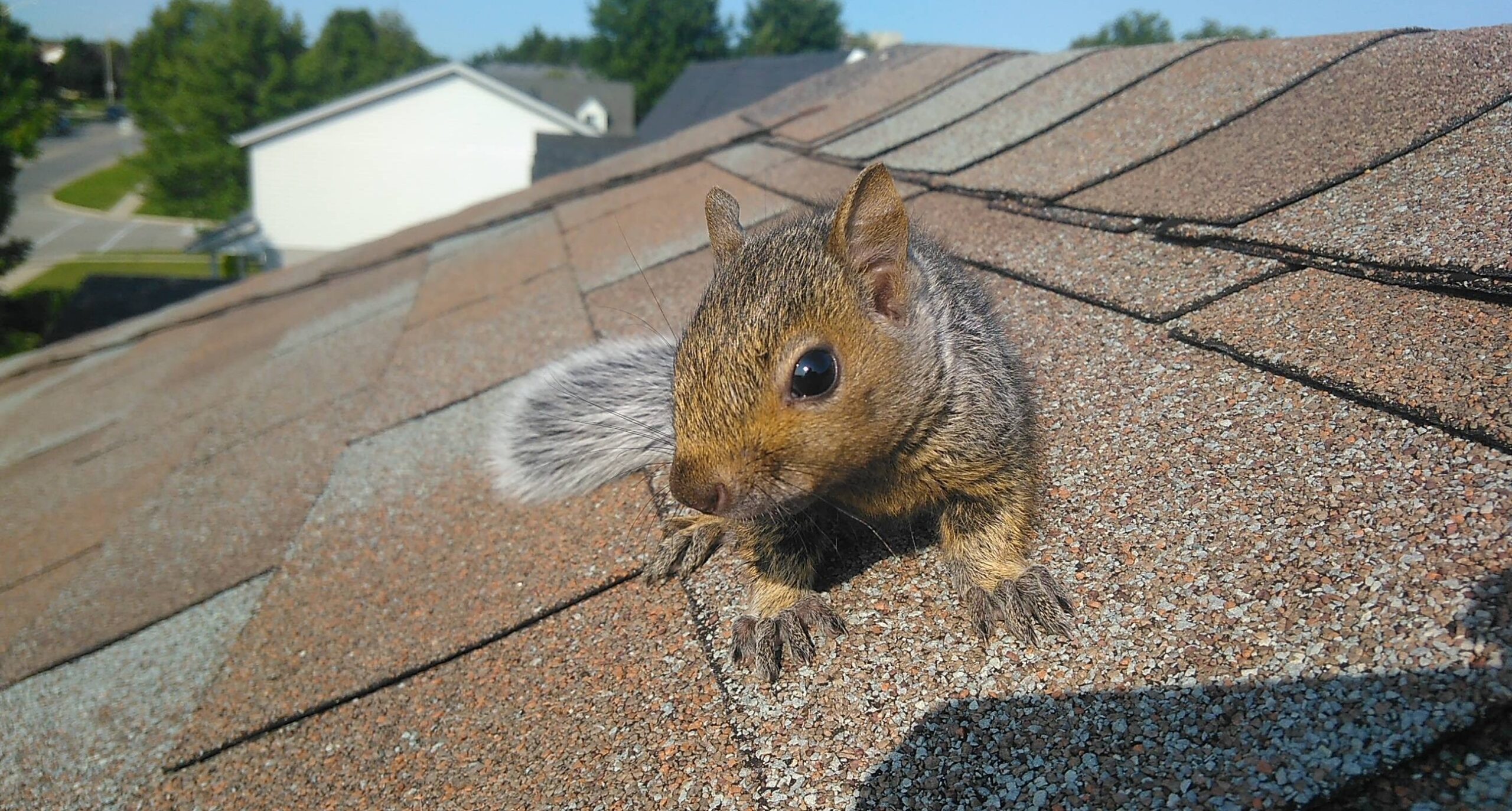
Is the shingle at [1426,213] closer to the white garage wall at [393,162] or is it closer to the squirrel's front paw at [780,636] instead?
the squirrel's front paw at [780,636]

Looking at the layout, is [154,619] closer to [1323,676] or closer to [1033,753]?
[1033,753]

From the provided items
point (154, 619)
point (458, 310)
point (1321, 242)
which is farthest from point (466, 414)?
point (1321, 242)

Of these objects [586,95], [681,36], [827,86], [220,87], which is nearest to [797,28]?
[681,36]

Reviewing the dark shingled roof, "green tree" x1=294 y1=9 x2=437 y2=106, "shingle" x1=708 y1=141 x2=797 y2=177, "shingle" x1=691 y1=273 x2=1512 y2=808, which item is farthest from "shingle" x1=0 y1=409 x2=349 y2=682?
"green tree" x1=294 y1=9 x2=437 y2=106

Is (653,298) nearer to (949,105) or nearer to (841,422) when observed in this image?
(841,422)

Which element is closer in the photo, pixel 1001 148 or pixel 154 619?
pixel 154 619

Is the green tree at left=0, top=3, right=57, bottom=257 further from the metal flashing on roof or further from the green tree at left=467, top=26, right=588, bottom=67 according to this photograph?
the green tree at left=467, top=26, right=588, bottom=67

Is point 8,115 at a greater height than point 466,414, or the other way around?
point 8,115
